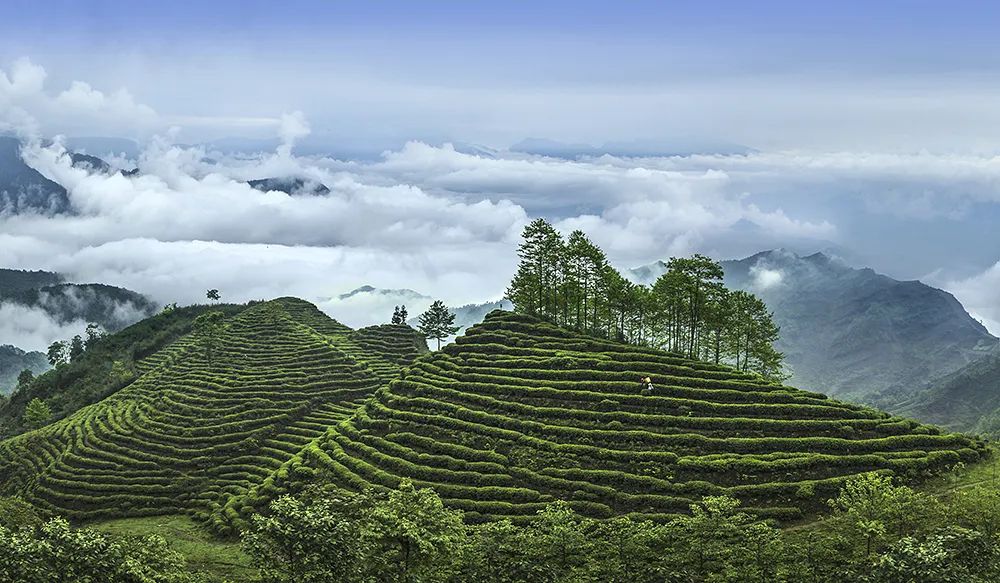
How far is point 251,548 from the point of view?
39062 mm

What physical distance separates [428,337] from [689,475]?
254 ft

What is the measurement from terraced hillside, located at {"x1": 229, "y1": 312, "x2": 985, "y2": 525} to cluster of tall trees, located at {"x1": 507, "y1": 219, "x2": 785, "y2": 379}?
12.4m

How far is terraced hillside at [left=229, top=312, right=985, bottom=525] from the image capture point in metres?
53.5

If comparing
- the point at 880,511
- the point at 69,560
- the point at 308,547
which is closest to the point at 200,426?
the point at 69,560

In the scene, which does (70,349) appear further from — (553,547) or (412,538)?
(553,547)

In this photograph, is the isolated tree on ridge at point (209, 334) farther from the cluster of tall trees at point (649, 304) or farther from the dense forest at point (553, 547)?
the dense forest at point (553, 547)

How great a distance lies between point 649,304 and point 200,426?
58117 mm

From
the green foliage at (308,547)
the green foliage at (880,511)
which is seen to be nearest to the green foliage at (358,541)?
the green foliage at (308,547)

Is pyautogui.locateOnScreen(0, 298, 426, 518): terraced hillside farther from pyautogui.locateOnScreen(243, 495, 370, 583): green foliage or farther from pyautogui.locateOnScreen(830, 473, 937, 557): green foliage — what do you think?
pyautogui.locateOnScreen(830, 473, 937, 557): green foliage

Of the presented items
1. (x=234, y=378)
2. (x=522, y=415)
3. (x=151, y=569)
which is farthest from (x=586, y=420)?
(x=234, y=378)

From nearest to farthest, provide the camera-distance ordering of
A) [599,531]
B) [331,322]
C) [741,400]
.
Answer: [599,531]
[741,400]
[331,322]

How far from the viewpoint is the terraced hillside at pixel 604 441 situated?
53469 mm

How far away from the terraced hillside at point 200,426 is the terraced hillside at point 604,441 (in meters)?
14.9

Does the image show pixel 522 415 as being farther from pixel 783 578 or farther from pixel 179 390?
pixel 179 390
